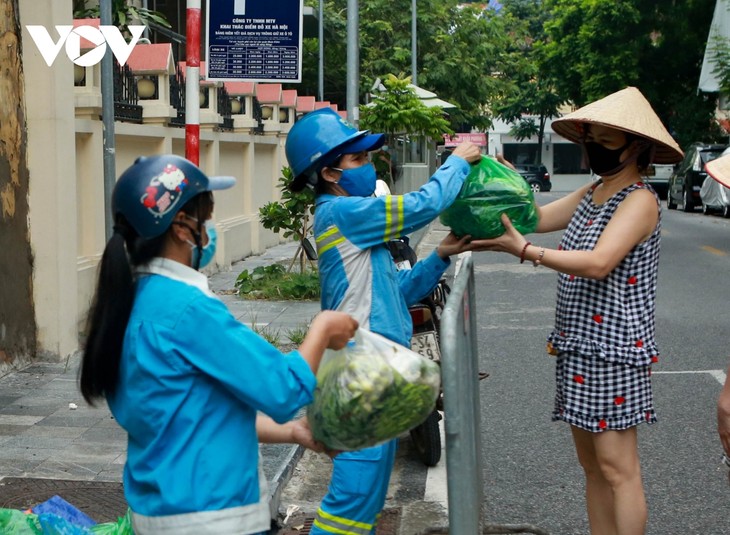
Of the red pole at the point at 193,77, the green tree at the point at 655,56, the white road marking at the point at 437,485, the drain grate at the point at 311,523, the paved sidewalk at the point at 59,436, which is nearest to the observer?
the drain grate at the point at 311,523

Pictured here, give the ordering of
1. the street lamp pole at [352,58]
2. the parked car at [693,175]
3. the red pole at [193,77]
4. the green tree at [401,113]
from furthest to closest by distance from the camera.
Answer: the parked car at [693,175]
the green tree at [401,113]
the street lamp pole at [352,58]
the red pole at [193,77]

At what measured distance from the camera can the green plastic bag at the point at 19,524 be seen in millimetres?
3027

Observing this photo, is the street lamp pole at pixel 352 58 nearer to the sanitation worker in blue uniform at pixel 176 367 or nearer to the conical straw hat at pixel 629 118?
the conical straw hat at pixel 629 118

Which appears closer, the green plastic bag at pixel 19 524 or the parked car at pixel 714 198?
the green plastic bag at pixel 19 524

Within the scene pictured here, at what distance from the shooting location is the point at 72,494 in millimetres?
5250

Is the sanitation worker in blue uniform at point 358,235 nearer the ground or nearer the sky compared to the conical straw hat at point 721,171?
nearer the ground

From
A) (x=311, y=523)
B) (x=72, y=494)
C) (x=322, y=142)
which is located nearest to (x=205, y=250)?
(x=322, y=142)

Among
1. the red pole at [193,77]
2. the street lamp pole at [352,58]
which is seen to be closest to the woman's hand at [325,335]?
the red pole at [193,77]

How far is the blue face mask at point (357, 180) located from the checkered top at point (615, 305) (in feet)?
2.58

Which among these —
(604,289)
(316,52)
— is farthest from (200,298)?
(316,52)

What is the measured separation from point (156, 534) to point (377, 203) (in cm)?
154

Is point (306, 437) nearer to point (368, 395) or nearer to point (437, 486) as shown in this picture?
point (368, 395)

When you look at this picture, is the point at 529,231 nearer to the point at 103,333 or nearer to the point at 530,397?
the point at 103,333

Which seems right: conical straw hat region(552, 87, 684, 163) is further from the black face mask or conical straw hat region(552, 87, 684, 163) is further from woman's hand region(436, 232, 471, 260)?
woman's hand region(436, 232, 471, 260)
